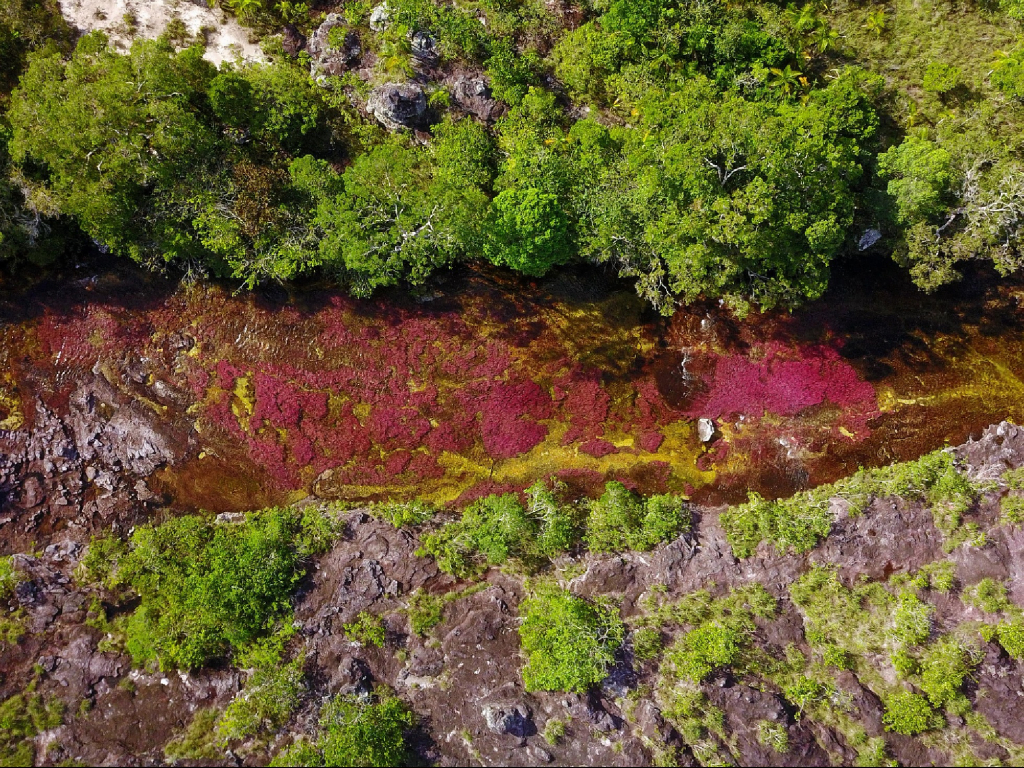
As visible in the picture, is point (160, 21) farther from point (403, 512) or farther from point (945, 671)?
point (945, 671)

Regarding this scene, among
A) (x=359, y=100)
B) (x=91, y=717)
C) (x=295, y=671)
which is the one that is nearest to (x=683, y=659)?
(x=295, y=671)

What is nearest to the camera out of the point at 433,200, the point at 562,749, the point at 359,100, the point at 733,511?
the point at 562,749

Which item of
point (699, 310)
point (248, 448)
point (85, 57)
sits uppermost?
point (85, 57)

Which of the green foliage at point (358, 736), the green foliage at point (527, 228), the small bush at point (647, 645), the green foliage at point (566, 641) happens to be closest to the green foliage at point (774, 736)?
the small bush at point (647, 645)

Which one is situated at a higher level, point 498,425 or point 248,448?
point 498,425

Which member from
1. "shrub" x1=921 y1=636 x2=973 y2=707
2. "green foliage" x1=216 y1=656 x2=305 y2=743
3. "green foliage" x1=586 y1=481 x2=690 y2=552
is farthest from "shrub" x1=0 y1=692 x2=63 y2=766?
"shrub" x1=921 y1=636 x2=973 y2=707

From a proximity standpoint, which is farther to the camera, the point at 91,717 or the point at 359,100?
the point at 359,100

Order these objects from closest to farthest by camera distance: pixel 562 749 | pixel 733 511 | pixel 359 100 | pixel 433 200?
1. pixel 562 749
2. pixel 433 200
3. pixel 733 511
4. pixel 359 100

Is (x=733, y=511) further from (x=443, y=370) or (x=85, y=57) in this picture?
(x=85, y=57)
